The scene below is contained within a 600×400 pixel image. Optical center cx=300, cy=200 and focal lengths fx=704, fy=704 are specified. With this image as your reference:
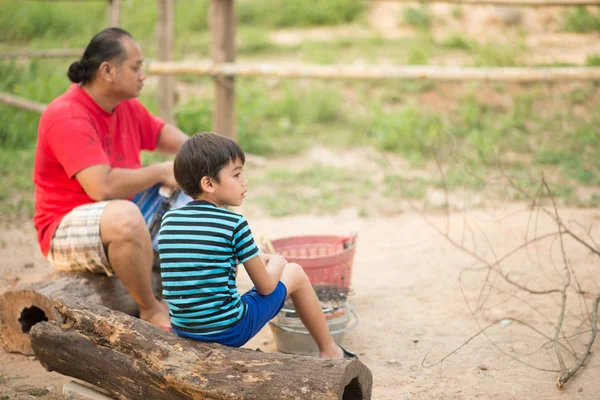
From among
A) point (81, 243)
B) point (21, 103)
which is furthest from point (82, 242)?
point (21, 103)

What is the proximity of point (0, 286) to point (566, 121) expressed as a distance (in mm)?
5448

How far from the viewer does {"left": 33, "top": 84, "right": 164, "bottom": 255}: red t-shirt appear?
3.21 m

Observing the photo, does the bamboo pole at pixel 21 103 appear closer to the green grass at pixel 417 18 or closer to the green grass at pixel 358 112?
the green grass at pixel 358 112

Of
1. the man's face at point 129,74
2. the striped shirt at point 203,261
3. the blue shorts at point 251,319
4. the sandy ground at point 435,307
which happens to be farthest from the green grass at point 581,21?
the striped shirt at point 203,261

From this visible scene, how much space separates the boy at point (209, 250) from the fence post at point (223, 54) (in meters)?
2.88

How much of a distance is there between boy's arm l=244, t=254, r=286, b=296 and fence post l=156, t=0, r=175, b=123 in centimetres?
400

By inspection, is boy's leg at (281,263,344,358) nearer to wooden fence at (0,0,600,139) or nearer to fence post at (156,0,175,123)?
wooden fence at (0,0,600,139)

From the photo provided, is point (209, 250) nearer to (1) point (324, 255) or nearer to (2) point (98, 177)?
(2) point (98, 177)

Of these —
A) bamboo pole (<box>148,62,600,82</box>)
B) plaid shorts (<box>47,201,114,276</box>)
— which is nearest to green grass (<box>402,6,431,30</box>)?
bamboo pole (<box>148,62,600,82</box>)

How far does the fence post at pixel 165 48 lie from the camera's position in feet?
20.7

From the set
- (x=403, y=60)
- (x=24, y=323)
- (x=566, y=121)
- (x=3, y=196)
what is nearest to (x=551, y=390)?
(x=24, y=323)

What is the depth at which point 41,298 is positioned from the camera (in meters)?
3.09

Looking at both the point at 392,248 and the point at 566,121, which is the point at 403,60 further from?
the point at 392,248

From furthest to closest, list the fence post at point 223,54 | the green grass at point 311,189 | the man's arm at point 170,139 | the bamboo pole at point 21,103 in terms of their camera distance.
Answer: the bamboo pole at point 21,103 → the green grass at point 311,189 → the fence post at point 223,54 → the man's arm at point 170,139
